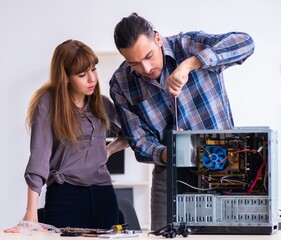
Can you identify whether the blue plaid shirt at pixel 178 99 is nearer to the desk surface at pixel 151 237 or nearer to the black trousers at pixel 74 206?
the black trousers at pixel 74 206

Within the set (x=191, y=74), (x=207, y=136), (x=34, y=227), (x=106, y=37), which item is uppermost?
(x=106, y=37)

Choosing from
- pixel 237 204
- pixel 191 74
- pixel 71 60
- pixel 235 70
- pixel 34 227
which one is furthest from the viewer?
pixel 235 70

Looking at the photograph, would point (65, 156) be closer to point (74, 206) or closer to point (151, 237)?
point (74, 206)

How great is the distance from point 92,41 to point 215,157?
327 cm

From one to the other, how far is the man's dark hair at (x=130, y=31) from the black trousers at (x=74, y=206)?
1.82ft

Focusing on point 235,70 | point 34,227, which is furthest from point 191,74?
point 235,70

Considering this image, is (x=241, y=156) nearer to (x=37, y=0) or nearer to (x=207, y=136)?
(x=207, y=136)

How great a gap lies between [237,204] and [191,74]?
594 mm

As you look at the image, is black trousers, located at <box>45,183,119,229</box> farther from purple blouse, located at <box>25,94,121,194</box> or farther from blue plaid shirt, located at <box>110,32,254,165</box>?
blue plaid shirt, located at <box>110,32,254,165</box>

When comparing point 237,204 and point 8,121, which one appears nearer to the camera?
point 237,204

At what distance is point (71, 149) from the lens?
2383mm

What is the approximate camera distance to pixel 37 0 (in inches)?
202

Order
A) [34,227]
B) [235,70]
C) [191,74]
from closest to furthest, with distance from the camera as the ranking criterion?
[34,227] < [191,74] < [235,70]

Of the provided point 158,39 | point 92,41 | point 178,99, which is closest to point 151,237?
point 178,99
